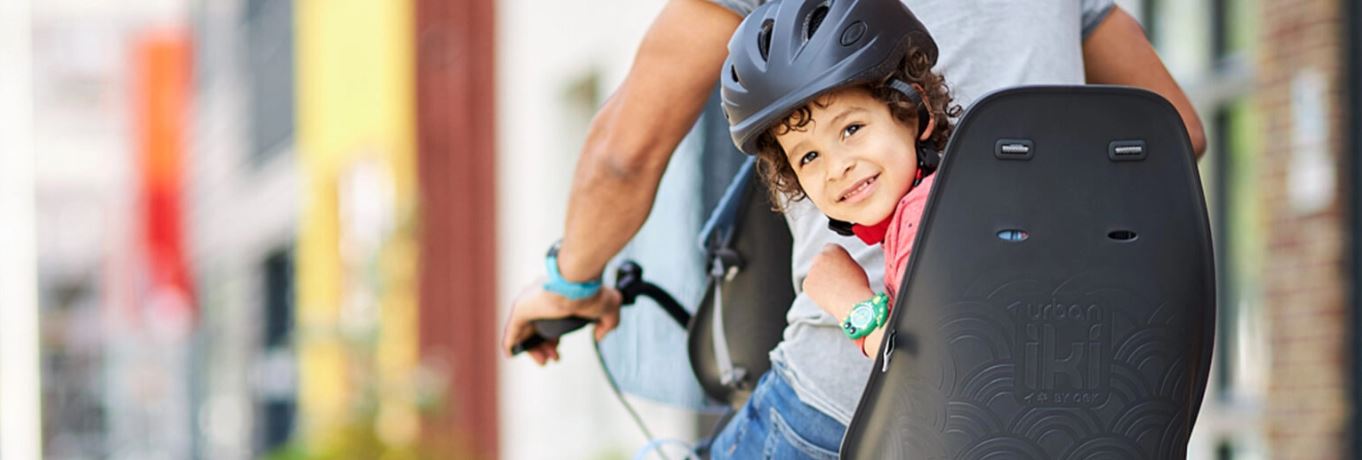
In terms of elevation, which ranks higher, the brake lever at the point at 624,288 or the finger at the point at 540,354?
the brake lever at the point at 624,288

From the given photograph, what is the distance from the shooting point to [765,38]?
2170mm

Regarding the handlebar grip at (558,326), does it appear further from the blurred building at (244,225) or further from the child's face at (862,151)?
the blurred building at (244,225)

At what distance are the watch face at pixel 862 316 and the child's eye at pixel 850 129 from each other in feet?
0.60

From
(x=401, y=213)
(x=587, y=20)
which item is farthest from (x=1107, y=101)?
(x=401, y=213)

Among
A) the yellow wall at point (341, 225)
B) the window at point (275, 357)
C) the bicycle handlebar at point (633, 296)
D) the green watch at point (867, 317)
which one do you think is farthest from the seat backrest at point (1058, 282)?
the window at point (275, 357)

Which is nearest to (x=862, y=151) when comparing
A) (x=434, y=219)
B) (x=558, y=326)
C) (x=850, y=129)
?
(x=850, y=129)

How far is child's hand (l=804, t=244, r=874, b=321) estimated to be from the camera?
2.11 m

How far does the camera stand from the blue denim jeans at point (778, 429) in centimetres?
225

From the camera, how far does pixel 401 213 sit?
14016mm

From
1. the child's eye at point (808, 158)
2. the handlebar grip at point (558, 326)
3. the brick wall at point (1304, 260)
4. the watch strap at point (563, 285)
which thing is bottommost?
the brick wall at point (1304, 260)

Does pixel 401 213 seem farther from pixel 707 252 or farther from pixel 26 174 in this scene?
pixel 707 252

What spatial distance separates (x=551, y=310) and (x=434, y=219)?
11513 mm

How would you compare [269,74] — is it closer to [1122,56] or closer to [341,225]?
[341,225]

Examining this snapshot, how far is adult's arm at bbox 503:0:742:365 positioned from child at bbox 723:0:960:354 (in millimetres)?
236
